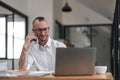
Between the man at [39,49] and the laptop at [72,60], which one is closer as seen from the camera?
the laptop at [72,60]

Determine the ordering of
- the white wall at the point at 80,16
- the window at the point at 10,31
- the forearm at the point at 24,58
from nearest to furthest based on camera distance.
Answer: the forearm at the point at 24,58 < the window at the point at 10,31 < the white wall at the point at 80,16

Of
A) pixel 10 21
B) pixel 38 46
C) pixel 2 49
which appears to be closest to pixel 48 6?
pixel 10 21

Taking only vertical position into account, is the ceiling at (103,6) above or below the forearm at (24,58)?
above

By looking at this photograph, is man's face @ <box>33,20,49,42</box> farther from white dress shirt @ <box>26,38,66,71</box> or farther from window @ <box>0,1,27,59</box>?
window @ <box>0,1,27,59</box>

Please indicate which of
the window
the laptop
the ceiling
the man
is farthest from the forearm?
the ceiling

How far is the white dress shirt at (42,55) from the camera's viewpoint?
2996mm

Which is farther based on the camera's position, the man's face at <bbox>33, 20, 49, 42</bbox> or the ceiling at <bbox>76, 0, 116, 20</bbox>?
the ceiling at <bbox>76, 0, 116, 20</bbox>

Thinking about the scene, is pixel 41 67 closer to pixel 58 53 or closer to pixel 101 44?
pixel 58 53

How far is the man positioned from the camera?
2.90m

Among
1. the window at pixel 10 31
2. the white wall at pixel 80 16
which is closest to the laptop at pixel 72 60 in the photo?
the window at pixel 10 31

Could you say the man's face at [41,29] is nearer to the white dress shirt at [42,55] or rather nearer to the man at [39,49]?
the man at [39,49]

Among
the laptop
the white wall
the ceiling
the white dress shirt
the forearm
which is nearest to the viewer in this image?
the laptop

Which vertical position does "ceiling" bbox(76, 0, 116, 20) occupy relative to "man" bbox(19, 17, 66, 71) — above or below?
above

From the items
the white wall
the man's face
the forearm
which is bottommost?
the forearm
